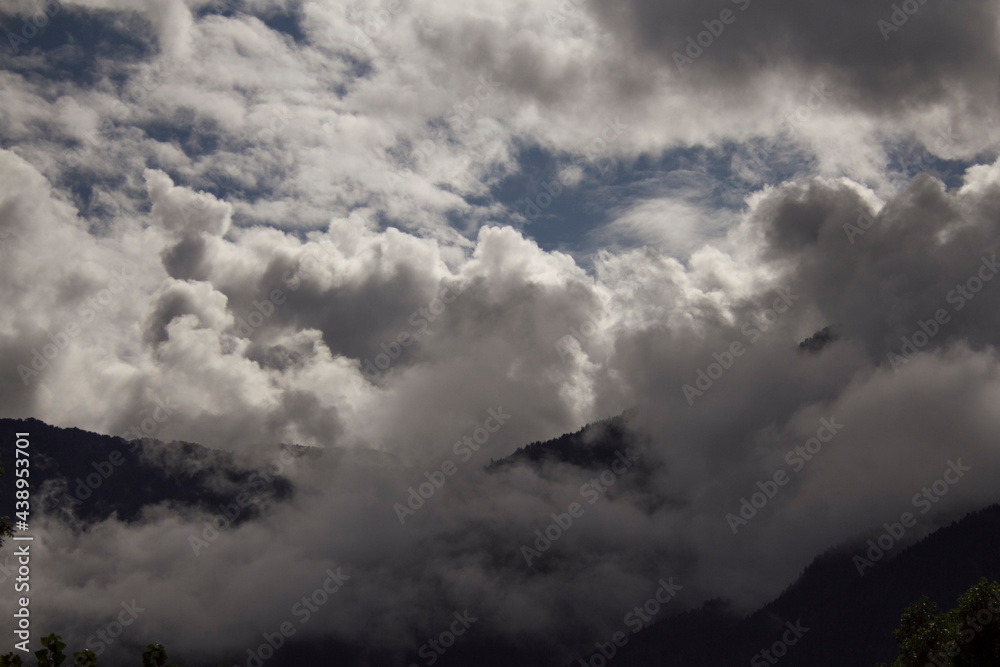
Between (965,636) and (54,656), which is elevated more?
(54,656)

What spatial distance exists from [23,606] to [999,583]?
126478mm

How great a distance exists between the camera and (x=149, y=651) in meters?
34.3

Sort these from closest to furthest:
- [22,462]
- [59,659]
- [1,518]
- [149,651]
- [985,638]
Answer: [59,659] → [149,651] → [1,518] → [985,638] → [22,462]

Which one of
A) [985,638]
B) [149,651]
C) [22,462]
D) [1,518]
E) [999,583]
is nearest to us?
[149,651]

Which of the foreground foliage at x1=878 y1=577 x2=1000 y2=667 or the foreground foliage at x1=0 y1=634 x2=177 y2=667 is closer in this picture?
the foreground foliage at x1=0 y1=634 x2=177 y2=667

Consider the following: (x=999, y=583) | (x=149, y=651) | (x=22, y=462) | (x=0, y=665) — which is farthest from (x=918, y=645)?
→ (x=22, y=462)

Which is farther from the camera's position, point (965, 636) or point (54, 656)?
point (965, 636)

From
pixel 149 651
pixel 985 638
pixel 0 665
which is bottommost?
pixel 985 638

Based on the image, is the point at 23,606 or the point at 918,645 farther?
the point at 23,606

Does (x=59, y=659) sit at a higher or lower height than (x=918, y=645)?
higher

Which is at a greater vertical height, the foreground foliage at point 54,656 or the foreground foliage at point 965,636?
the foreground foliage at point 54,656

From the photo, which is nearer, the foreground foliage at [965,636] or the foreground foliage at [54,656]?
the foreground foliage at [54,656]

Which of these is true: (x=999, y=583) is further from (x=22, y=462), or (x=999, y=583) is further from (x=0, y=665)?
(x=22, y=462)

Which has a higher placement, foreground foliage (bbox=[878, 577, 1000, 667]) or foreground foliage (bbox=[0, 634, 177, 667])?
foreground foliage (bbox=[0, 634, 177, 667])
